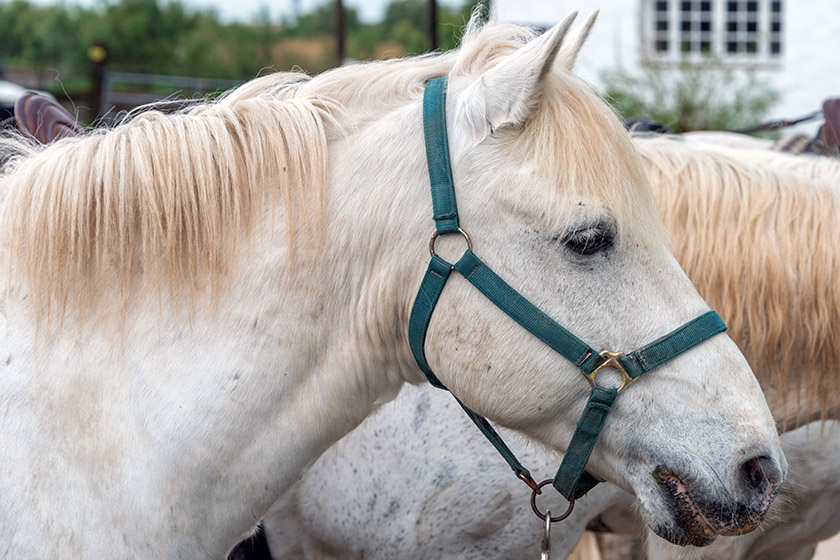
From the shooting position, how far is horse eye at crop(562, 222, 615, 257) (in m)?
1.37

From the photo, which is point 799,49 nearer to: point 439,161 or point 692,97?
point 692,97

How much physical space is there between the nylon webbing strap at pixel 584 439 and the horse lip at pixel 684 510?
0.13 m

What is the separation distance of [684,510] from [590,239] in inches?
20.8

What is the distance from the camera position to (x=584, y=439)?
1.44 m

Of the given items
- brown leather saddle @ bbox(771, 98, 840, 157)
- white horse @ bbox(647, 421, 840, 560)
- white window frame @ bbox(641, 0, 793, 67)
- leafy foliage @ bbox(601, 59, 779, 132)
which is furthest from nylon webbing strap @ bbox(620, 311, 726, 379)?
white window frame @ bbox(641, 0, 793, 67)

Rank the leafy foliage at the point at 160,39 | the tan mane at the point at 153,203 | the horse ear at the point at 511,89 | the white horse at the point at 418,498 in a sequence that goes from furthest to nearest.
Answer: the leafy foliage at the point at 160,39 → the white horse at the point at 418,498 → the tan mane at the point at 153,203 → the horse ear at the point at 511,89

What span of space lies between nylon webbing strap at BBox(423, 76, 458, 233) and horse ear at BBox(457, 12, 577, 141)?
5 centimetres

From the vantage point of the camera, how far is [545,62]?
1.34 metres

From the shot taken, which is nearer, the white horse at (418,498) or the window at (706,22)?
the white horse at (418,498)

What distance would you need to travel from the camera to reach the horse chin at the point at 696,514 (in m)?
1.36

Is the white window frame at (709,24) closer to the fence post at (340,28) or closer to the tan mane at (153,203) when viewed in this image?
the fence post at (340,28)

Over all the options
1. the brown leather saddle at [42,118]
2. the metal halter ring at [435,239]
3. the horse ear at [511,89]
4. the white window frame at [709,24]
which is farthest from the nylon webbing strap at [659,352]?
the white window frame at [709,24]

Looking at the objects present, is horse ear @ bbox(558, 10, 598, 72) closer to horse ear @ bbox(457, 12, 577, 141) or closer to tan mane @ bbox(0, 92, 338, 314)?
horse ear @ bbox(457, 12, 577, 141)

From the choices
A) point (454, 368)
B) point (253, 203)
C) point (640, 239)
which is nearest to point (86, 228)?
point (253, 203)
